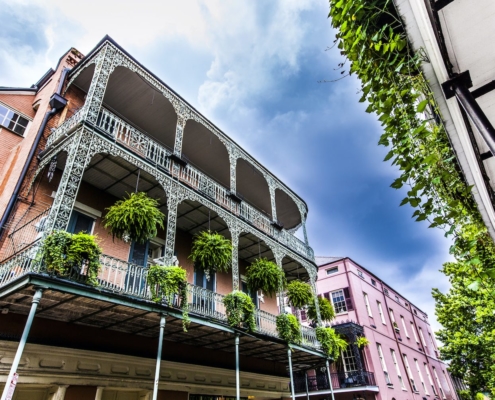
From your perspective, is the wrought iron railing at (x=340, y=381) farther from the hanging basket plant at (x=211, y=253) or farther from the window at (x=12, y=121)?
the window at (x=12, y=121)

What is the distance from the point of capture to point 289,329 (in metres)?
10.5

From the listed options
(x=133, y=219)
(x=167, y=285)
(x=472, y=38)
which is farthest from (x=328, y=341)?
(x=472, y=38)

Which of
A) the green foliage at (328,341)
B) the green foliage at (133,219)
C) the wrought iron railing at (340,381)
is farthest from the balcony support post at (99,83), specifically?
the wrought iron railing at (340,381)

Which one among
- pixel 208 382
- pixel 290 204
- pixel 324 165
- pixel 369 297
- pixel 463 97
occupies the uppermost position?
pixel 324 165

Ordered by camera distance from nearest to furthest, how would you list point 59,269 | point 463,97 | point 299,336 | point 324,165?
point 463,97 → point 59,269 → point 299,336 → point 324,165

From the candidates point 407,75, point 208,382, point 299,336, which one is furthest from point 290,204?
point 407,75

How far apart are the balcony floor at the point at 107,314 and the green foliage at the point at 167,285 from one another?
7.0 inches

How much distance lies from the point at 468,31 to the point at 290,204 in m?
14.5

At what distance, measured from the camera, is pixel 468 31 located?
2562 millimetres

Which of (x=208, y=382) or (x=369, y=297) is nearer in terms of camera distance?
(x=208, y=382)

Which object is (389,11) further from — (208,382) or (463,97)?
(208,382)

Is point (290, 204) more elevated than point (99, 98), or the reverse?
point (290, 204)

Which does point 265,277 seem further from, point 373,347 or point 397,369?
point 397,369

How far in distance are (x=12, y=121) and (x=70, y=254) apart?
6475 millimetres
